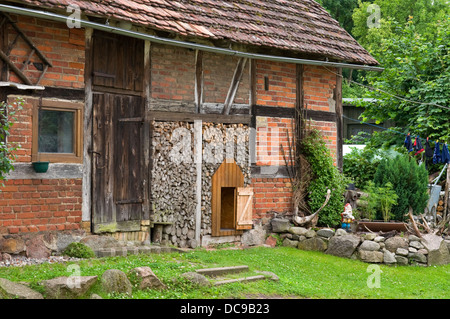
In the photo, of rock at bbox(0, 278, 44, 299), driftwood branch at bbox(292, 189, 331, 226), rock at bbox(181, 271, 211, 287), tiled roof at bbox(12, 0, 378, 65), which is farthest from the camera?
driftwood branch at bbox(292, 189, 331, 226)

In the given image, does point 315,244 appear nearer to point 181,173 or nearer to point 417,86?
point 181,173

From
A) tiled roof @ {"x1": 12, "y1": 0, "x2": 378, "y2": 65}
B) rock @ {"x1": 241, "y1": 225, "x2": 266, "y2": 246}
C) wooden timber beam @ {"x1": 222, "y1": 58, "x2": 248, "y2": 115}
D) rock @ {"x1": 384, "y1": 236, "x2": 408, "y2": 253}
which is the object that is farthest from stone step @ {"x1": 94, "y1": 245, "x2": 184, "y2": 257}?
rock @ {"x1": 384, "y1": 236, "x2": 408, "y2": 253}

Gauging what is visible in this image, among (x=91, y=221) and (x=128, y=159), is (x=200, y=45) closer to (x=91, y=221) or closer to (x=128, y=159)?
(x=128, y=159)

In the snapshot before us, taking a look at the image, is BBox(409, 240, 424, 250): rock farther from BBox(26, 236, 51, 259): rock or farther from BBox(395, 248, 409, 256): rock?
BBox(26, 236, 51, 259): rock

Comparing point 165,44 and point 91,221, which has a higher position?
point 165,44

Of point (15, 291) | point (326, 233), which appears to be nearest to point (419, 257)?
point (326, 233)

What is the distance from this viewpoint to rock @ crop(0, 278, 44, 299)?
669 cm

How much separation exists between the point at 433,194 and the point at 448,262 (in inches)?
117

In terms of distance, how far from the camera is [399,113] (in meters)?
18.3

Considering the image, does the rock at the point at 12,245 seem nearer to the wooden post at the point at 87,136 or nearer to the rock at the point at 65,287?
Answer: the wooden post at the point at 87,136

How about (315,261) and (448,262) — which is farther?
(448,262)

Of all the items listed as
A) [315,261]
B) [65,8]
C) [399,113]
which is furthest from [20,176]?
[399,113]

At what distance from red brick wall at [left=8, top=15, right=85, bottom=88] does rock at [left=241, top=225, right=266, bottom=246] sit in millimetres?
4507

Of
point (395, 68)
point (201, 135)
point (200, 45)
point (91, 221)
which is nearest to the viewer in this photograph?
point (91, 221)
